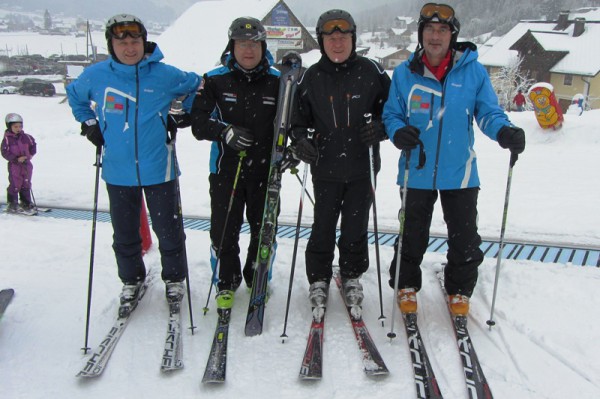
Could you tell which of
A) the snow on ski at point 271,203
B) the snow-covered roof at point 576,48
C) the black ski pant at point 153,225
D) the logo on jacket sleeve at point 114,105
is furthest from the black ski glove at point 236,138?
the snow-covered roof at point 576,48

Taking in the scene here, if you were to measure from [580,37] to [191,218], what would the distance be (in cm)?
3661

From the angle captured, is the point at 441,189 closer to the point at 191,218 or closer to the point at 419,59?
the point at 419,59

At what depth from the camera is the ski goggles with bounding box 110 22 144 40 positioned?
9.37ft

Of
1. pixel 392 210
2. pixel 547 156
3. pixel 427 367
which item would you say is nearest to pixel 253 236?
pixel 427 367

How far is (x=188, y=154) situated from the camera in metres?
9.41

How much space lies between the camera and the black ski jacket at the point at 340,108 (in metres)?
2.87

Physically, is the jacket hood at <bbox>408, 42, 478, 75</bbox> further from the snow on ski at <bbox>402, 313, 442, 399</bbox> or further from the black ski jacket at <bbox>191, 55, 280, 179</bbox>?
the snow on ski at <bbox>402, 313, 442, 399</bbox>

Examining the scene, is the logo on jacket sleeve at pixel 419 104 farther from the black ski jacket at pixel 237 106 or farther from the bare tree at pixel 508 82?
the bare tree at pixel 508 82

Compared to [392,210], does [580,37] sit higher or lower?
higher

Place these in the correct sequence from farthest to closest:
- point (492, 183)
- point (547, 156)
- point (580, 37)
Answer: point (580, 37)
point (547, 156)
point (492, 183)

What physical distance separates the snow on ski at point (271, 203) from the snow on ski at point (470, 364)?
1304mm

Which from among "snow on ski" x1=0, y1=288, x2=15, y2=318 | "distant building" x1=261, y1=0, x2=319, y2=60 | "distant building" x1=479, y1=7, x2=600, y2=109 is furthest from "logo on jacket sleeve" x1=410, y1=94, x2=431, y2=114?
"distant building" x1=479, y1=7, x2=600, y2=109

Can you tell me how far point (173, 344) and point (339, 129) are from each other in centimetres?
177

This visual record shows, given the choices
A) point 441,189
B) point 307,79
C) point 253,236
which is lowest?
point 253,236
